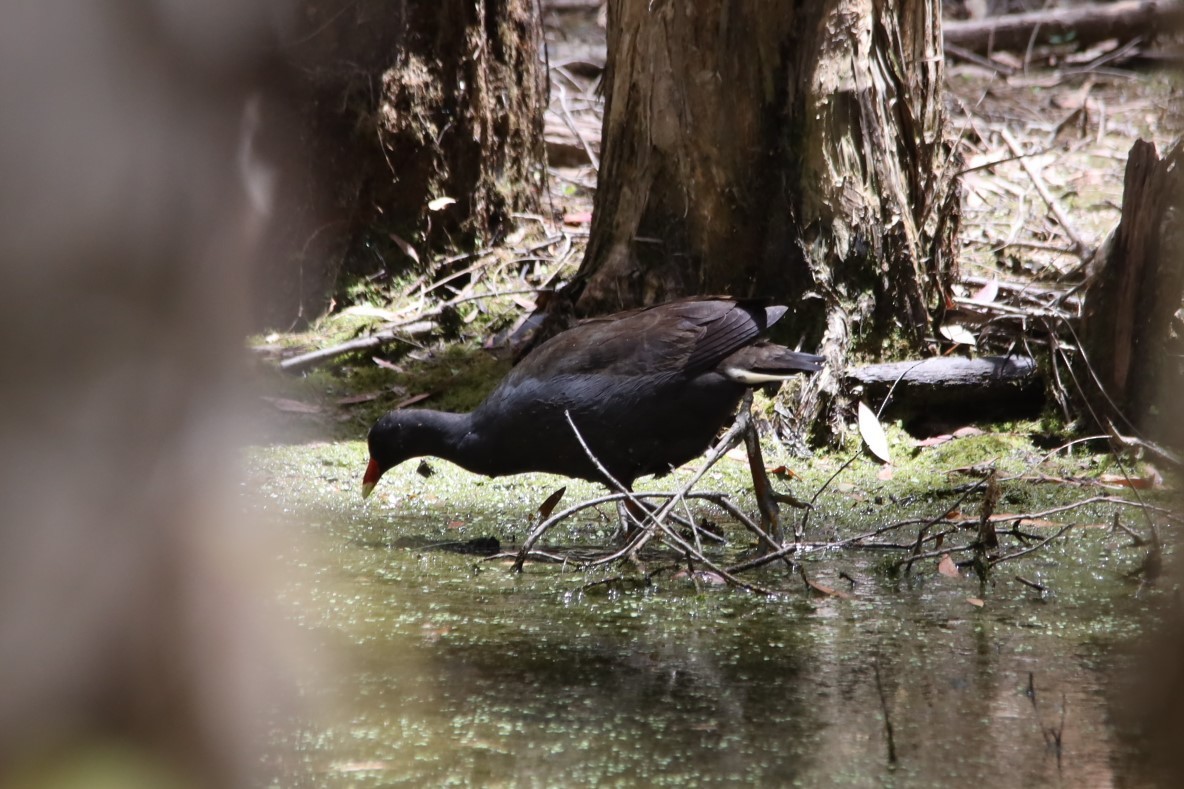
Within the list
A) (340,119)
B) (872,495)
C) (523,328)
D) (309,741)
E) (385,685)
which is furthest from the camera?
(340,119)

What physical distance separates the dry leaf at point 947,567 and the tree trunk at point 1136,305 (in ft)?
3.96

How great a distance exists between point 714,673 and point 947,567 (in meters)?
1.28

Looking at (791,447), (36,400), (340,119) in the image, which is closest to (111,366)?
(36,400)

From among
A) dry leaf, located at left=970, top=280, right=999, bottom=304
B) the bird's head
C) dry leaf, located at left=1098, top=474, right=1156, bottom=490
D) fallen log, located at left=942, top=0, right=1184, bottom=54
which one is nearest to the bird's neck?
the bird's head

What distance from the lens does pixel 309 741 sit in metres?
2.22

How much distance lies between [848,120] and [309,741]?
3.85 metres

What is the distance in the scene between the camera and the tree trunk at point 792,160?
523 cm

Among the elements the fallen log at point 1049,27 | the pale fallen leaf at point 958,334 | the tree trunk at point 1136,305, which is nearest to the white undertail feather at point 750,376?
the tree trunk at point 1136,305

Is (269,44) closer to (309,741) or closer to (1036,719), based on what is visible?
(309,741)

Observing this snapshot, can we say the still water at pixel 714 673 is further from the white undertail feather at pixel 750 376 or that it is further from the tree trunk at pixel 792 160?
the tree trunk at pixel 792 160

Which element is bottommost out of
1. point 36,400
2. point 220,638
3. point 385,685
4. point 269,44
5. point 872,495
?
point 872,495

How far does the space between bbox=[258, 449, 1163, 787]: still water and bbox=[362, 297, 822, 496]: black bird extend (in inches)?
20.3

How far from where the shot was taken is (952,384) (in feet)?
17.6

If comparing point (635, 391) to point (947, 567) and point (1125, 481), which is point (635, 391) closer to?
point (947, 567)
